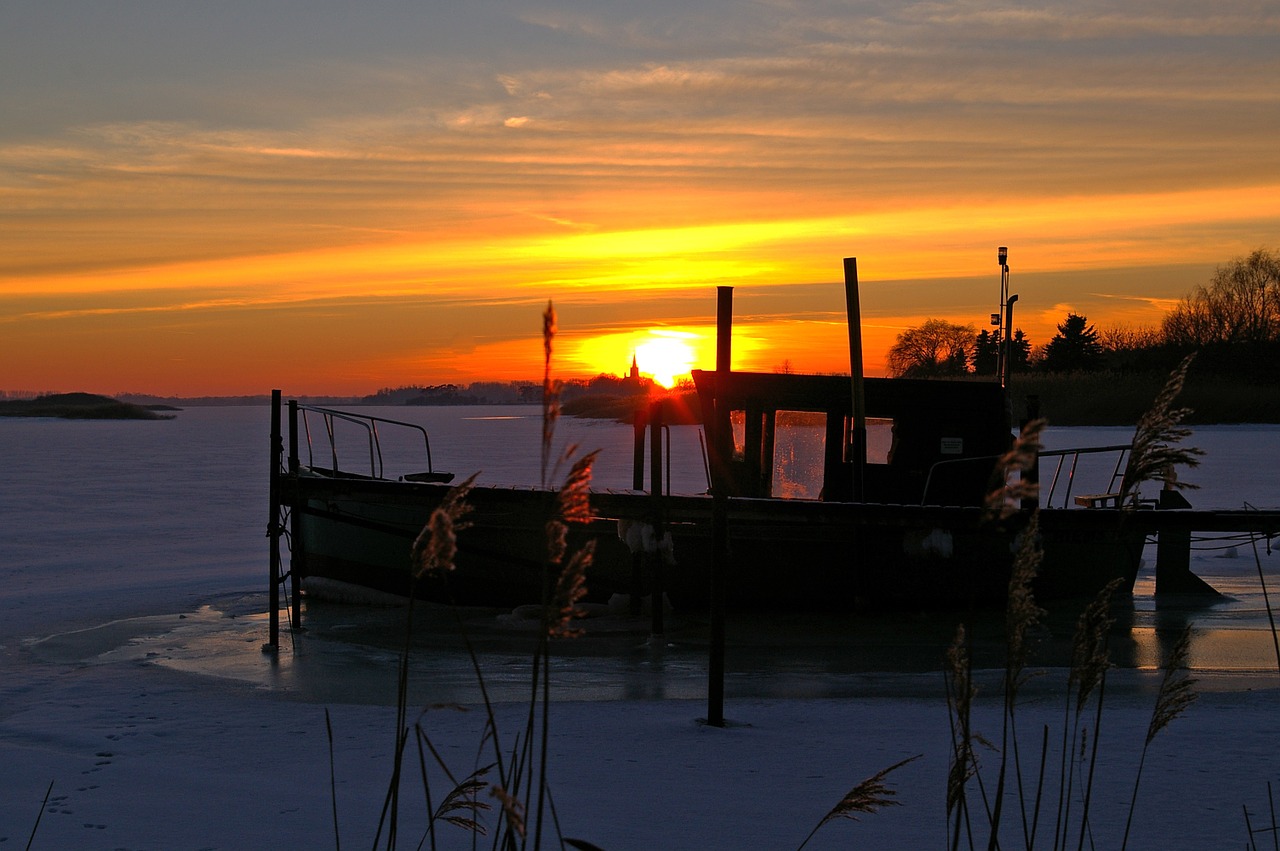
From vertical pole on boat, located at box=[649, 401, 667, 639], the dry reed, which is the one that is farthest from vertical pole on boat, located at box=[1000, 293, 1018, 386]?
the dry reed

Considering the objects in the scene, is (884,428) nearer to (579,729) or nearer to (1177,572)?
(1177,572)

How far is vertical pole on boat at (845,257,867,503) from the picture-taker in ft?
40.6

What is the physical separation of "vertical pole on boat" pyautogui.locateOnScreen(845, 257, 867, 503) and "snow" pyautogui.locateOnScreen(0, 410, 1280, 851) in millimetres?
1760

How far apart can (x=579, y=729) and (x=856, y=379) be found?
6.36 m

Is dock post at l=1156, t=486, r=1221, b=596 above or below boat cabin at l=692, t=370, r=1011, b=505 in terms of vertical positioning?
below

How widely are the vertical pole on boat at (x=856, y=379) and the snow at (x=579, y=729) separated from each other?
5.77 ft

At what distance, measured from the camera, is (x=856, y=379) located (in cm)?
1238

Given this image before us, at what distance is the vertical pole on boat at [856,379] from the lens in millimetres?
12375

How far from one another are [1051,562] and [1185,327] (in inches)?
2987

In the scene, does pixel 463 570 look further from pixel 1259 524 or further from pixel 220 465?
pixel 220 465

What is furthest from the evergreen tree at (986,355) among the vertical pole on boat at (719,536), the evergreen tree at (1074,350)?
the vertical pole on boat at (719,536)

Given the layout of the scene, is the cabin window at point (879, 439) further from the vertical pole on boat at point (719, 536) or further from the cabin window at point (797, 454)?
the vertical pole on boat at point (719, 536)

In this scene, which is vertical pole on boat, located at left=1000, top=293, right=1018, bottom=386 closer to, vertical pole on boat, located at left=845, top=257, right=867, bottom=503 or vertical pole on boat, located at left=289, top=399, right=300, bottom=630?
vertical pole on boat, located at left=845, top=257, right=867, bottom=503

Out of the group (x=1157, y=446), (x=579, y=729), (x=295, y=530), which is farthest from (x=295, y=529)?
(x=1157, y=446)
